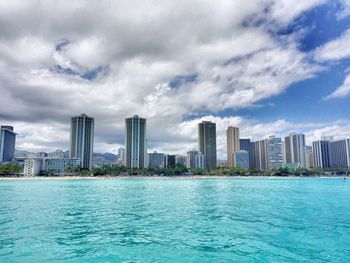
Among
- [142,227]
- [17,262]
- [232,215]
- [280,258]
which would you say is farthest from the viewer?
[232,215]

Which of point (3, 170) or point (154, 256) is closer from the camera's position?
point (154, 256)

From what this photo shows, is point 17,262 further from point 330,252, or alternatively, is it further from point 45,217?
point 330,252

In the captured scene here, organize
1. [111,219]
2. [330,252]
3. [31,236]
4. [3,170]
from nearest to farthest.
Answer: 1. [330,252]
2. [31,236]
3. [111,219]
4. [3,170]

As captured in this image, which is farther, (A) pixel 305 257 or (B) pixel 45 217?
(B) pixel 45 217

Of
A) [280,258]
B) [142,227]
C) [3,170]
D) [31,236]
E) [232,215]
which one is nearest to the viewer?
[280,258]

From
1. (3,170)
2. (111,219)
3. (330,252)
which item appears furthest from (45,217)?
(3,170)

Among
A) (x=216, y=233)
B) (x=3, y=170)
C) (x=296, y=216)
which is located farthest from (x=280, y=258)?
(x=3, y=170)

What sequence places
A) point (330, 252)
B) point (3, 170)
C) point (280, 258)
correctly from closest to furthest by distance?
point (280, 258), point (330, 252), point (3, 170)

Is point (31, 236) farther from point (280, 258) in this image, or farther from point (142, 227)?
point (280, 258)
